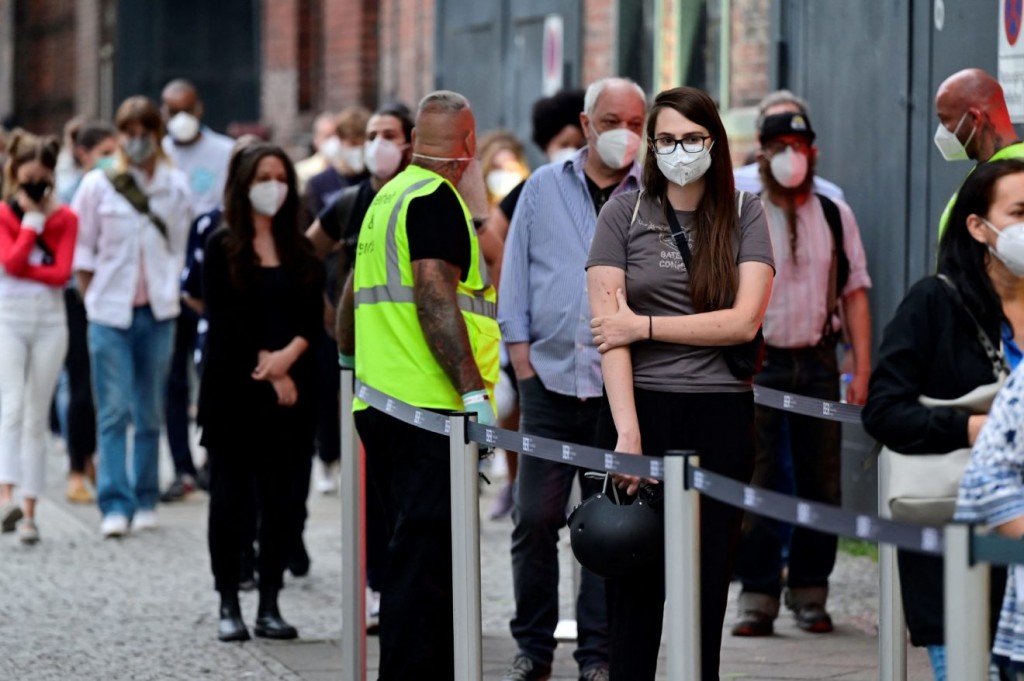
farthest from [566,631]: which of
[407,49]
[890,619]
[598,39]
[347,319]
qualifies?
[407,49]

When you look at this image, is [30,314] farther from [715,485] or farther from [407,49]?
[407,49]

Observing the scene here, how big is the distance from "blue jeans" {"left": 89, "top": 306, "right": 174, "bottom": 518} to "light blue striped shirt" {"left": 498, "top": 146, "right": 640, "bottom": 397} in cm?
409

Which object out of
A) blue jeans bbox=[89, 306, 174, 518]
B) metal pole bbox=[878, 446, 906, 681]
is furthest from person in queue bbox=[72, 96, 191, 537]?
metal pole bbox=[878, 446, 906, 681]

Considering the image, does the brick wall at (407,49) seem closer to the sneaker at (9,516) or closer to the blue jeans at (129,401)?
the blue jeans at (129,401)

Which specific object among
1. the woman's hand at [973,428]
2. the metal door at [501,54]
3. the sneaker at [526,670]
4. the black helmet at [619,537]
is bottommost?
the sneaker at [526,670]

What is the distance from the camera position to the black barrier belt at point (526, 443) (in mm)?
4793

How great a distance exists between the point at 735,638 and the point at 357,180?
13.7ft

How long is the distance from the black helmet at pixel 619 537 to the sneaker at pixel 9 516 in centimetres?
586

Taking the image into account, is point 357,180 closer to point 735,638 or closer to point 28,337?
point 28,337

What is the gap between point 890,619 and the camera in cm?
543

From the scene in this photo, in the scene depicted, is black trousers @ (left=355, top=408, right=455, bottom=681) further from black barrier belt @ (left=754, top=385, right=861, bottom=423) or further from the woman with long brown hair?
black barrier belt @ (left=754, top=385, right=861, bottom=423)

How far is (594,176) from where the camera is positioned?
698 centimetres

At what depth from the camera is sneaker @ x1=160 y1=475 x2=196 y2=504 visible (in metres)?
11.9

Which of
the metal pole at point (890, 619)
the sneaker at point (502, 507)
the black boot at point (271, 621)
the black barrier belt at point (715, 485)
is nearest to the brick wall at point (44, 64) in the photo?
the sneaker at point (502, 507)
